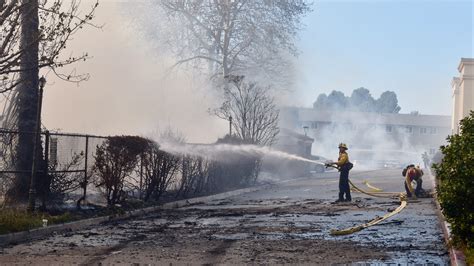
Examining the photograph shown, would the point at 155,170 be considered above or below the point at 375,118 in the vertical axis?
below

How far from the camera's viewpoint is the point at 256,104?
124ft

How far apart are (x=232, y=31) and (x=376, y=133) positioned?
60.6m

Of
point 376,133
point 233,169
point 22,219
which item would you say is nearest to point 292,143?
point 233,169

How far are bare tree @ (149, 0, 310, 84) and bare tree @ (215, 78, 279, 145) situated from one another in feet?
5.45

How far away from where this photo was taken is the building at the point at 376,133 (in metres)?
89.2

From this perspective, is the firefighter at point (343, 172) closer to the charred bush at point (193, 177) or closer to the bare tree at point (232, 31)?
the charred bush at point (193, 177)

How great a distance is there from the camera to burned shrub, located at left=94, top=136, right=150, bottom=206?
60.4 ft

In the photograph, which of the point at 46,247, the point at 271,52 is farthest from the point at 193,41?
the point at 46,247

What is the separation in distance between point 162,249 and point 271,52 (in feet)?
98.3

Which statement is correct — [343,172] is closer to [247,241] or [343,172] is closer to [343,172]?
[343,172]

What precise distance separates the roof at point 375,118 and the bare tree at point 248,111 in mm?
53435

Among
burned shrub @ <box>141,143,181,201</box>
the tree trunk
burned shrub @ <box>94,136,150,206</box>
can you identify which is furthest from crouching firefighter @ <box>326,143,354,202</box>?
the tree trunk

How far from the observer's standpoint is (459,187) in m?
9.78

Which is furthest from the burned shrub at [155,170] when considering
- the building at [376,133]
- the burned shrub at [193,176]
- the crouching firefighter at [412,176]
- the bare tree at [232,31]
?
the building at [376,133]
